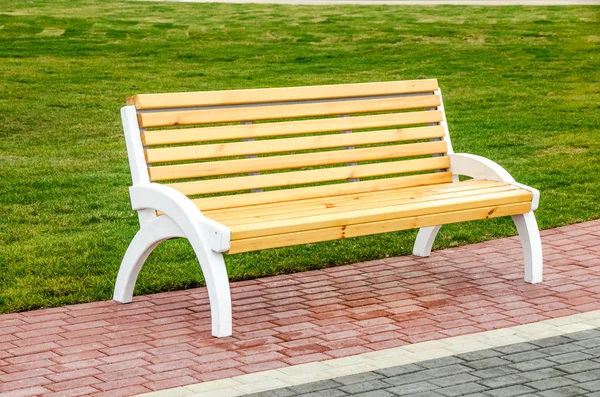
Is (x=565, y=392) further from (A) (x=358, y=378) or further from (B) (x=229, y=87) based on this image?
(B) (x=229, y=87)

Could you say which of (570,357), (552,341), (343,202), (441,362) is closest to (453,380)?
(441,362)

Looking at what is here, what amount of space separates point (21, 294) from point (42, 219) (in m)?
1.90

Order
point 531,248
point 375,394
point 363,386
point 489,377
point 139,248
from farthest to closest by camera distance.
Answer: point 531,248 < point 139,248 < point 489,377 < point 363,386 < point 375,394

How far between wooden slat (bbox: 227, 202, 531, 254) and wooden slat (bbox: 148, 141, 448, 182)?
735 millimetres

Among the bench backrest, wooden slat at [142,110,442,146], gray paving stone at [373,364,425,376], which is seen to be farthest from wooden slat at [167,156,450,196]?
gray paving stone at [373,364,425,376]

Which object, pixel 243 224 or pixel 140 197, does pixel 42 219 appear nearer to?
pixel 140 197

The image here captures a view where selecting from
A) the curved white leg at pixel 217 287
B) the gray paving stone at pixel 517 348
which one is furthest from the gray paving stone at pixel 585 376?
the curved white leg at pixel 217 287

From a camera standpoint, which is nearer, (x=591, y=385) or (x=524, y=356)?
(x=591, y=385)

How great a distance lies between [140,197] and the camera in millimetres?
5734

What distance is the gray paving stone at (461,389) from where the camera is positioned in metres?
4.48

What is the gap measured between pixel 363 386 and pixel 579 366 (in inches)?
39.3

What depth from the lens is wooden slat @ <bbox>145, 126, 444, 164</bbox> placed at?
231 inches

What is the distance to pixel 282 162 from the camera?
20.5 ft

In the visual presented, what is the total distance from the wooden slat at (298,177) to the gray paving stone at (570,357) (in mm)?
1782
